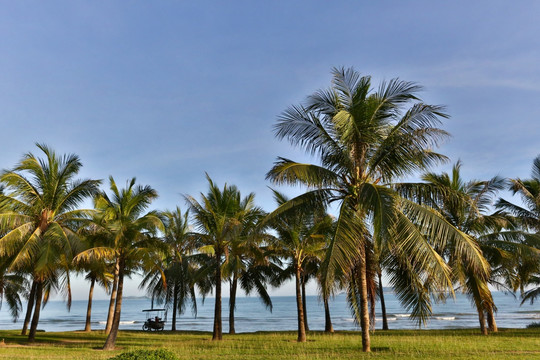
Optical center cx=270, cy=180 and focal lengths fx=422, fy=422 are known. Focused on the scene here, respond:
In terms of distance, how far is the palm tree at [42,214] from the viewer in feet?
54.1

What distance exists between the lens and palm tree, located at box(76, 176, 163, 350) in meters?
16.2

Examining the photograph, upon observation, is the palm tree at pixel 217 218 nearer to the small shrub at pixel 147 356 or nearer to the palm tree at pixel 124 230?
the palm tree at pixel 124 230

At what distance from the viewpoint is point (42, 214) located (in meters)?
18.2

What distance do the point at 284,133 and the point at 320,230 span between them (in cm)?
700

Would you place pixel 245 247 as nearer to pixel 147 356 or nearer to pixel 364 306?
pixel 364 306

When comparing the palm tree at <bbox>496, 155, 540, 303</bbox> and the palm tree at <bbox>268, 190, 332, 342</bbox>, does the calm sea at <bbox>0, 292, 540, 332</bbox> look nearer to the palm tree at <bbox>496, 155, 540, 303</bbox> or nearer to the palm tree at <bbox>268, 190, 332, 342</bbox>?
the palm tree at <bbox>268, 190, 332, 342</bbox>

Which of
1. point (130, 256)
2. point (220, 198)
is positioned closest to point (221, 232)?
point (220, 198)

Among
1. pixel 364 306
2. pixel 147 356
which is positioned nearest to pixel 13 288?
pixel 364 306

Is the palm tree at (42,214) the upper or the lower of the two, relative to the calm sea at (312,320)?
upper

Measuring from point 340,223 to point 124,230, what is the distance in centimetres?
919

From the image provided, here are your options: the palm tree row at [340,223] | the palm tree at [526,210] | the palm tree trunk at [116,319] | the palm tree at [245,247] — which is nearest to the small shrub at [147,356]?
the palm tree row at [340,223]

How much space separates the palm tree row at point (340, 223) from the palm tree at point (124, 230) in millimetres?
54

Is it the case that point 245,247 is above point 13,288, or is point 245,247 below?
above

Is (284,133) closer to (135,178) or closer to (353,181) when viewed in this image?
(353,181)
